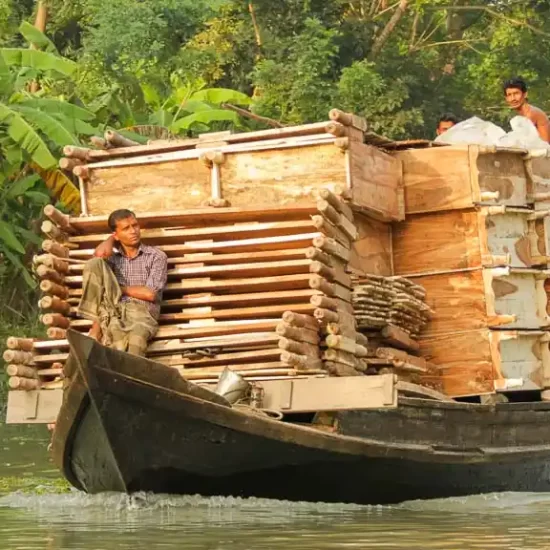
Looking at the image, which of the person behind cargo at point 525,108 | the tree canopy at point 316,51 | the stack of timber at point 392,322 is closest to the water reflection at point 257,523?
the stack of timber at point 392,322

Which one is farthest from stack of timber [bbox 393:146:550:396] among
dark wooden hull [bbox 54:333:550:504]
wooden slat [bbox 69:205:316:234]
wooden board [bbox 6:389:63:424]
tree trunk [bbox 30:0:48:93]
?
tree trunk [bbox 30:0:48:93]

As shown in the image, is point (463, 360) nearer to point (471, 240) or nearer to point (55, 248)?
point (471, 240)

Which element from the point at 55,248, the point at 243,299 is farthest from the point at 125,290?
the point at 243,299

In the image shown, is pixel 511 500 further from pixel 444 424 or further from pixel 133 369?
pixel 133 369

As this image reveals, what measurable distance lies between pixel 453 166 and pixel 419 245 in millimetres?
634

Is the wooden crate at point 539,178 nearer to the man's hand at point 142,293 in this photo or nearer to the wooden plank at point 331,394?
the wooden plank at point 331,394

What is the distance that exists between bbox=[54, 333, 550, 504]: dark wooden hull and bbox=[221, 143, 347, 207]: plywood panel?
5.03 feet

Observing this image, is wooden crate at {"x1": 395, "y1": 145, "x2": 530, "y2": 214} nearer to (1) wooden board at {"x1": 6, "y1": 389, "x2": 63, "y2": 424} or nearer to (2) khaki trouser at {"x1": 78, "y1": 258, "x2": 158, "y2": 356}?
(2) khaki trouser at {"x1": 78, "y1": 258, "x2": 158, "y2": 356}

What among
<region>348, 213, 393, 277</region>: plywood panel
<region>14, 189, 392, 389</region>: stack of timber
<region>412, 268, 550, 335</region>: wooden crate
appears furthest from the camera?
<region>412, 268, 550, 335</region>: wooden crate

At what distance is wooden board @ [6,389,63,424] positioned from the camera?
34.1ft

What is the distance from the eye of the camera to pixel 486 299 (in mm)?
11406

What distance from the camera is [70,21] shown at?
25.6 meters

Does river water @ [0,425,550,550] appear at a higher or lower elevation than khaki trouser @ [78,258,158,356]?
lower

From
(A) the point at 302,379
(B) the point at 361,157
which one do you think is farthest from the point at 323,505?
(B) the point at 361,157
